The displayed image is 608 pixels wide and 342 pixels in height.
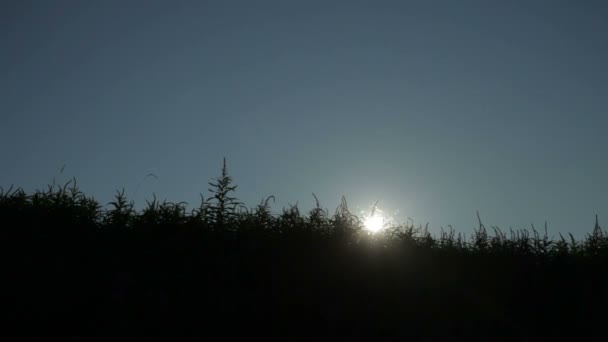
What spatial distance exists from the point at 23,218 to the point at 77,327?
225 cm

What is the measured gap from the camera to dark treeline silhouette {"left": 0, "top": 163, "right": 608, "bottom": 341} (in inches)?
242

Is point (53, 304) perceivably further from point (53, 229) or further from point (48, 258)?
point (53, 229)

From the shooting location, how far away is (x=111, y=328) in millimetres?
5871

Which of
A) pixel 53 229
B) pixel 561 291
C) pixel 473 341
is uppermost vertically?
pixel 53 229

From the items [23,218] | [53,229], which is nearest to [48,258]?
[53,229]

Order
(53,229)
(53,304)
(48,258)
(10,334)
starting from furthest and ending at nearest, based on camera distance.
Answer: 1. (53,229)
2. (48,258)
3. (53,304)
4. (10,334)

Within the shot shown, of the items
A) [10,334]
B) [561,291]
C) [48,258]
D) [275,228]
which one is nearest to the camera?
[10,334]

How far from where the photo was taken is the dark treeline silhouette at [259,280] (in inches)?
242

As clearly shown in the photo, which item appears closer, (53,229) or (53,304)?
(53,304)

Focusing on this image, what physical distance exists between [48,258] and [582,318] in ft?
27.9

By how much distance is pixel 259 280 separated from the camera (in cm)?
705

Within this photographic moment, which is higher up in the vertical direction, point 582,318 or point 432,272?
point 432,272

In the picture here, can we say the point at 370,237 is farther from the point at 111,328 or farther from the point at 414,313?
the point at 111,328

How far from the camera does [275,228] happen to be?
7.98 m
